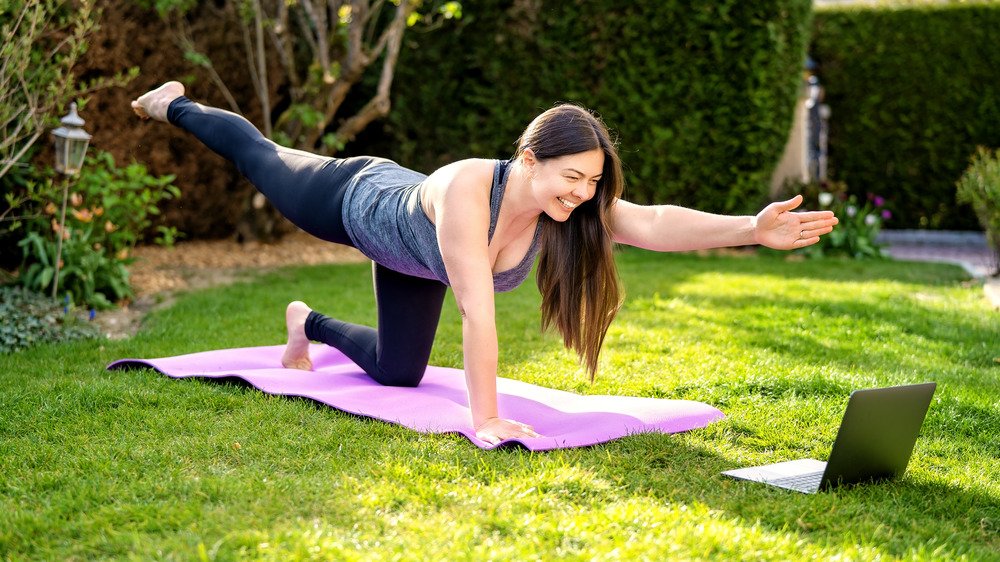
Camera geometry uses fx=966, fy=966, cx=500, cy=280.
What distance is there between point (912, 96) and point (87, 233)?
27.6 ft

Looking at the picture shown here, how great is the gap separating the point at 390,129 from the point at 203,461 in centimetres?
661

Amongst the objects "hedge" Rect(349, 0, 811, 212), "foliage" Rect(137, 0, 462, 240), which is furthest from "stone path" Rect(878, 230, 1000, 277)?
"foliage" Rect(137, 0, 462, 240)

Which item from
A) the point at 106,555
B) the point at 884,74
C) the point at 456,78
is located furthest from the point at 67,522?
the point at 884,74

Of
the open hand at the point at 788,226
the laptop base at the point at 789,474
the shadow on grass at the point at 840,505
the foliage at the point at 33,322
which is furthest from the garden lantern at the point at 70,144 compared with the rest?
the laptop base at the point at 789,474

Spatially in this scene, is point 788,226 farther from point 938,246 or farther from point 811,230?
point 938,246

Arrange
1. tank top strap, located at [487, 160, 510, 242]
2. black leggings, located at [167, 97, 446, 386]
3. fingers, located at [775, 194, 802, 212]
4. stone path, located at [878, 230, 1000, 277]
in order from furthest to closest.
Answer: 1. stone path, located at [878, 230, 1000, 277]
2. black leggings, located at [167, 97, 446, 386]
3. tank top strap, located at [487, 160, 510, 242]
4. fingers, located at [775, 194, 802, 212]

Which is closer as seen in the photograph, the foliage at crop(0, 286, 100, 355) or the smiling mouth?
the smiling mouth

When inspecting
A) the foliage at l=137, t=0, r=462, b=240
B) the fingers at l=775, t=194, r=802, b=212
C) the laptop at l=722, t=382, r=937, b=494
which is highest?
the foliage at l=137, t=0, r=462, b=240

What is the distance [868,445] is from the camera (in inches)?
102

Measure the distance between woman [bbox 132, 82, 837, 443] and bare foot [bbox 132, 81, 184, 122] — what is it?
389 mm

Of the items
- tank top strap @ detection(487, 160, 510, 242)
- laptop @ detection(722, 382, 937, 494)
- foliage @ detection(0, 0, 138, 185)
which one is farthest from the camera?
foliage @ detection(0, 0, 138, 185)

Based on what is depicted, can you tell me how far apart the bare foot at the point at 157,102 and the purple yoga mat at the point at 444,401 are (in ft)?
3.54

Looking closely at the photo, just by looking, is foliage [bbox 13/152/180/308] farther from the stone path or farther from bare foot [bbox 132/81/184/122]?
the stone path

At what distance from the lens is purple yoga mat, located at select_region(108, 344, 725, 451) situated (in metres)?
3.14
